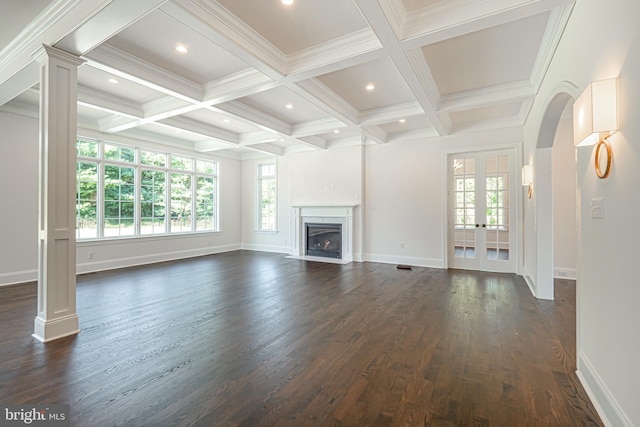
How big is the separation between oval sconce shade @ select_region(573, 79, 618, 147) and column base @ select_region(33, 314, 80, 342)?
14.8ft

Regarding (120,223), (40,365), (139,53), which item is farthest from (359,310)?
(120,223)

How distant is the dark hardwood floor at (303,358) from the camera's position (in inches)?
69.7

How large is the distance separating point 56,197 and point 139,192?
14.0 ft

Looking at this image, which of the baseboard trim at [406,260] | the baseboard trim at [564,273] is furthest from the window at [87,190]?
the baseboard trim at [564,273]

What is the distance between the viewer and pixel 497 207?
5.65 metres

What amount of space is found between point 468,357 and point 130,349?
2907 millimetres

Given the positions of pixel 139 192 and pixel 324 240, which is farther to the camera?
pixel 324 240

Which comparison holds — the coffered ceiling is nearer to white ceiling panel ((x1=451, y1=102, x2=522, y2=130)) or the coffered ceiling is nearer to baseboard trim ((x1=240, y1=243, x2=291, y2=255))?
white ceiling panel ((x1=451, y1=102, x2=522, y2=130))

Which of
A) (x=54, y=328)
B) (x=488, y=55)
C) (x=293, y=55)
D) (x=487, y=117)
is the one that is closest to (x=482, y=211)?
(x=487, y=117)

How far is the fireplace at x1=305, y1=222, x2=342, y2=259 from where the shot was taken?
727 centimetres

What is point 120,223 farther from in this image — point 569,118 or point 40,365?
point 569,118

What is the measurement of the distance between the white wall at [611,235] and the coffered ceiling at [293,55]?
0.80 metres

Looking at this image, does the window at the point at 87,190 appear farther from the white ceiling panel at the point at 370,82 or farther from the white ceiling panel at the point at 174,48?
the white ceiling panel at the point at 370,82

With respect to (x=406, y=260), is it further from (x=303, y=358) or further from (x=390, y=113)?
(x=303, y=358)
